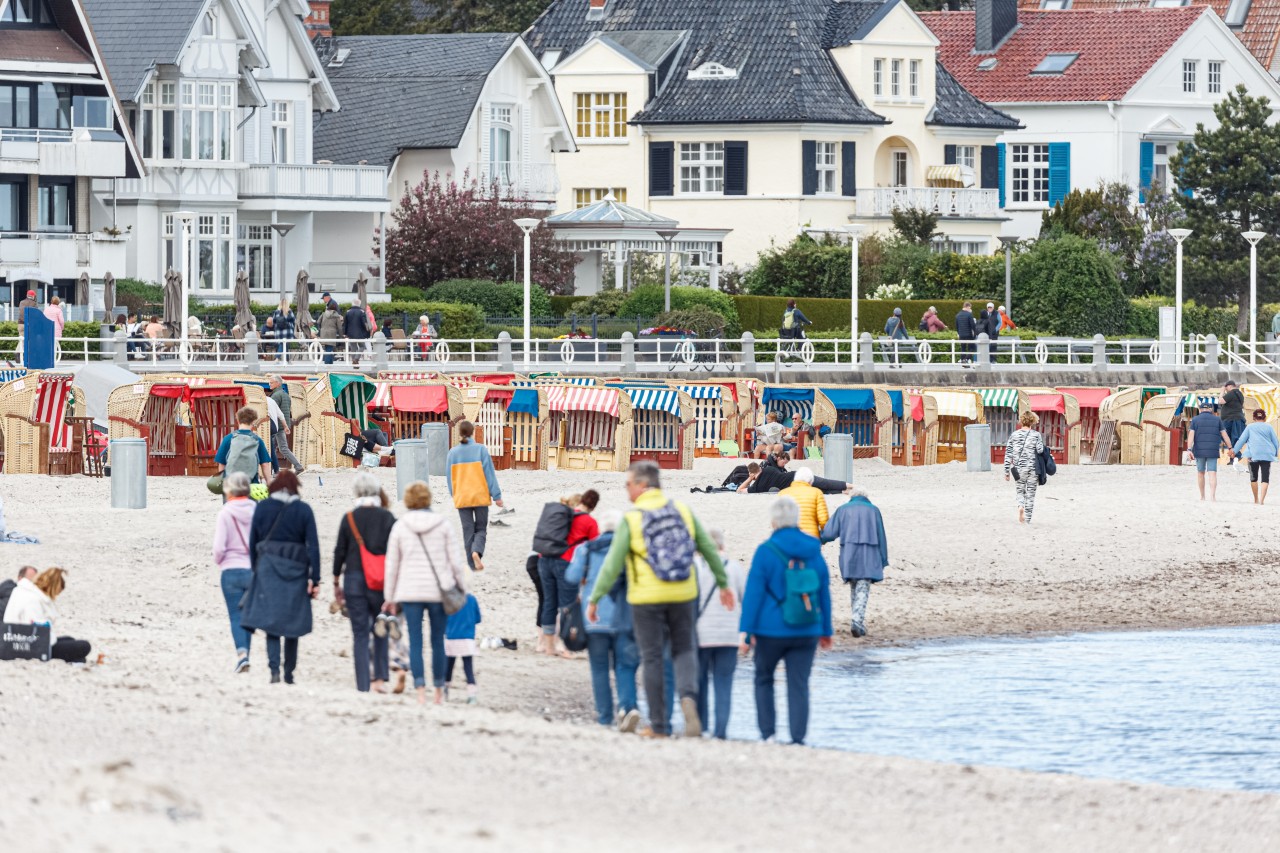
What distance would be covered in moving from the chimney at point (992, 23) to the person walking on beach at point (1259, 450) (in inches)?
1695

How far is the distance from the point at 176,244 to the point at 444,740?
4260cm

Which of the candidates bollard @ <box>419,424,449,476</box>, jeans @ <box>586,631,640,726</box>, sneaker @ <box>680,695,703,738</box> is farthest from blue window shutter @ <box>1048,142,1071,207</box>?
sneaker @ <box>680,695,703,738</box>

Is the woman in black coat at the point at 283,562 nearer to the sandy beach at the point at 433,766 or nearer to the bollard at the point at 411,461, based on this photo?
the sandy beach at the point at 433,766

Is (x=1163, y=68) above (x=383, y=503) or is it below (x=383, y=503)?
above

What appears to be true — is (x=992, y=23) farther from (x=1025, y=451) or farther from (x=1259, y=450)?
(x=1025, y=451)

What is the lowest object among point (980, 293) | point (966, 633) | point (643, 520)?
point (966, 633)

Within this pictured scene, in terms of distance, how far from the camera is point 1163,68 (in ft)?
229

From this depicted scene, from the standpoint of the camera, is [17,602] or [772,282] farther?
[772,282]

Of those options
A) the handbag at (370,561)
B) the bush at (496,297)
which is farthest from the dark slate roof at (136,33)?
the handbag at (370,561)

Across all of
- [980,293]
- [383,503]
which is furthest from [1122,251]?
[383,503]

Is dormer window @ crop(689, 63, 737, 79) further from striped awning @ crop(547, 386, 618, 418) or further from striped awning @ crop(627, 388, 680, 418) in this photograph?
striped awning @ crop(547, 386, 618, 418)

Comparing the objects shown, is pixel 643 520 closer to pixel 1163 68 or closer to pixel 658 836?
pixel 658 836

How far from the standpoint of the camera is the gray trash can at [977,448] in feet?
118

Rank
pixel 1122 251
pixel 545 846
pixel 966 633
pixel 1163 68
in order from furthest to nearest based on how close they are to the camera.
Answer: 1. pixel 1163 68
2. pixel 1122 251
3. pixel 966 633
4. pixel 545 846
